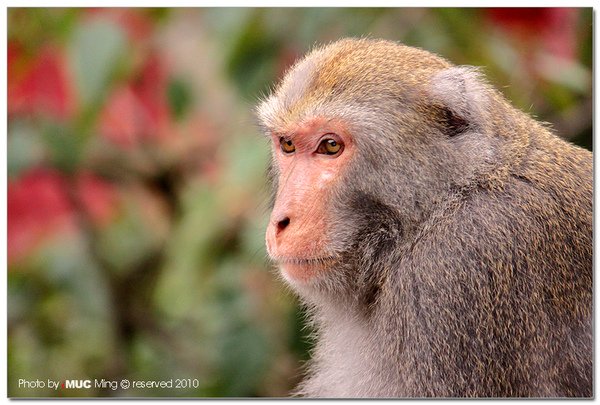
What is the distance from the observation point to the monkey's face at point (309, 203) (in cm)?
336

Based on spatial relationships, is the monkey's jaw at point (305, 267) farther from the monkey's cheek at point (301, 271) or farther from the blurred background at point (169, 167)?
the blurred background at point (169, 167)

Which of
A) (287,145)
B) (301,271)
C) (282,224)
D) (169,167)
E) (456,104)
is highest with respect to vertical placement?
(456,104)

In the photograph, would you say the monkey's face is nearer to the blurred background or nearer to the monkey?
the monkey

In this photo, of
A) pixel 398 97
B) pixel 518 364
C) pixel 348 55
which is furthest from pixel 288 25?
pixel 518 364

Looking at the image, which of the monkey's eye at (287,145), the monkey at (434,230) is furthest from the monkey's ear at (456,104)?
the monkey's eye at (287,145)

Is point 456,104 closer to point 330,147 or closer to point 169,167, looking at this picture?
point 330,147

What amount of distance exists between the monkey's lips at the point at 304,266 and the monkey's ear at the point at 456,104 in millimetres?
589

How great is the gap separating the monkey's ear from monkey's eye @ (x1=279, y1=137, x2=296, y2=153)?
518 millimetres

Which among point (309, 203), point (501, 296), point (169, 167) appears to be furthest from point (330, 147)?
point (169, 167)

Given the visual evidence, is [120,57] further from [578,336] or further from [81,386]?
[578,336]

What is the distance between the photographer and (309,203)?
3.39m

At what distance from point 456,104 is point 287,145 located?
24.3 inches

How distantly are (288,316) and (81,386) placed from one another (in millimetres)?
1112

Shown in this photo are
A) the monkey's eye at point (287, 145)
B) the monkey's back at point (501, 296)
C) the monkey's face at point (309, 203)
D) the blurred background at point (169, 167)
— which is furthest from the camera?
the blurred background at point (169, 167)
